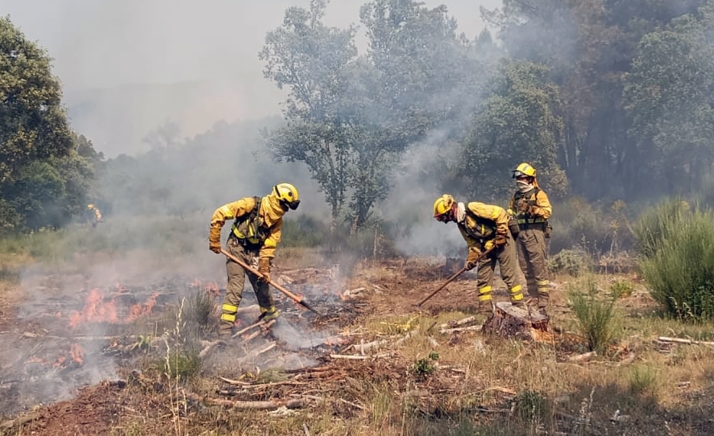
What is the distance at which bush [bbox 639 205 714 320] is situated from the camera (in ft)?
21.6

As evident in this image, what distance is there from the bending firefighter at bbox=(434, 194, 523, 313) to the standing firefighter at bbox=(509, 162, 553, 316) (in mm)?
499

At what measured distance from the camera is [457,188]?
58.3ft

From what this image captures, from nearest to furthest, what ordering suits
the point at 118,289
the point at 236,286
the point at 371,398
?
the point at 371,398 → the point at 236,286 → the point at 118,289

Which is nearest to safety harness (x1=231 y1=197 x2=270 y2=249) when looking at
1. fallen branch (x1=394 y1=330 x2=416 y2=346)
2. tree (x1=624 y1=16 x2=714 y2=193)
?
fallen branch (x1=394 y1=330 x2=416 y2=346)

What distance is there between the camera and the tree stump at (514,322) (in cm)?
614

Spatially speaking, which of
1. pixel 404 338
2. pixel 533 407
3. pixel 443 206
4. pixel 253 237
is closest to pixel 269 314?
pixel 253 237

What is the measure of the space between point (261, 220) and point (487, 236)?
303 centimetres

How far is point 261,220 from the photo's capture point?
7297 mm

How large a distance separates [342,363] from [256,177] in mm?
14863

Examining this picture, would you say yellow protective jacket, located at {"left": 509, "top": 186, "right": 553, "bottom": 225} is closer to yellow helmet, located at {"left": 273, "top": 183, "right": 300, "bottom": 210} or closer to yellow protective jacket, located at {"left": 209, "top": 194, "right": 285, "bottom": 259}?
yellow helmet, located at {"left": 273, "top": 183, "right": 300, "bottom": 210}

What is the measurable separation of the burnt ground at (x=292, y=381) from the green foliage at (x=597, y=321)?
0.15 meters

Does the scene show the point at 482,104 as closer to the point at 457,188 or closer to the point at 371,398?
the point at 457,188

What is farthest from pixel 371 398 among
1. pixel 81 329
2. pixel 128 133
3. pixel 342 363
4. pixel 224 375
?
pixel 128 133

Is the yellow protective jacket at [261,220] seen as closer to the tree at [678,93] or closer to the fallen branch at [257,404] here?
the fallen branch at [257,404]
